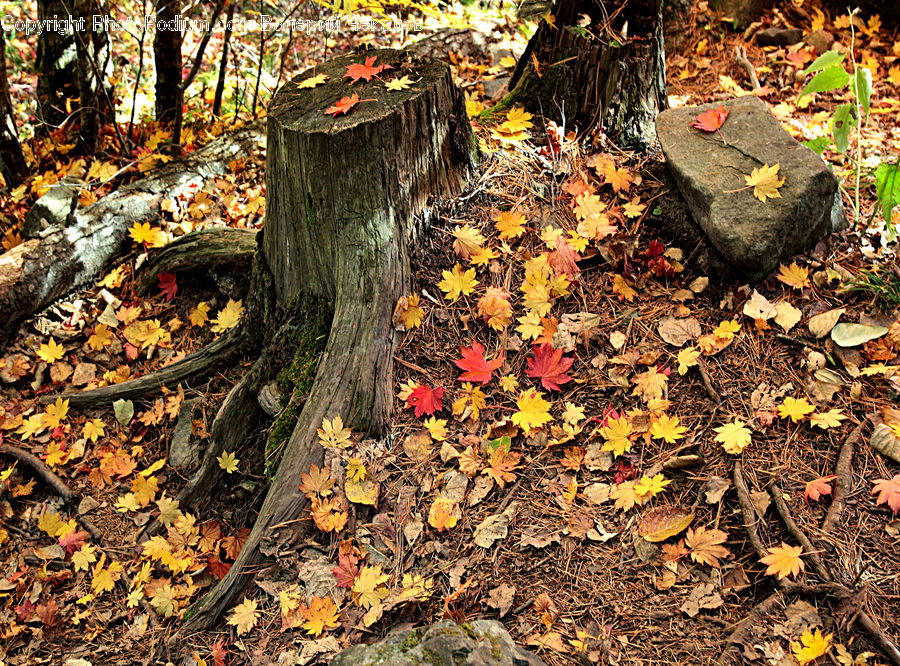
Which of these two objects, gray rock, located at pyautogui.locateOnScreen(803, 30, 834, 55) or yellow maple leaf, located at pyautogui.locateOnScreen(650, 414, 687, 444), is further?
gray rock, located at pyautogui.locateOnScreen(803, 30, 834, 55)

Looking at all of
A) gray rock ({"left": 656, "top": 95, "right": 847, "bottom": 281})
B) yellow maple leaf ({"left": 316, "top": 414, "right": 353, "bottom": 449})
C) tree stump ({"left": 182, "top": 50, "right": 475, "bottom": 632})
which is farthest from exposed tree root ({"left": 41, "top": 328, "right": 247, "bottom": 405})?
gray rock ({"left": 656, "top": 95, "right": 847, "bottom": 281})

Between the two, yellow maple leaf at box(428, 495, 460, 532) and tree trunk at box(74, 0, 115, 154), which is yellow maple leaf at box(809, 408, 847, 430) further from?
tree trunk at box(74, 0, 115, 154)

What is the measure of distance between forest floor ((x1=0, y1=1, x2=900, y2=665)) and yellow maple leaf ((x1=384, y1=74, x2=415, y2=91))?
594 millimetres

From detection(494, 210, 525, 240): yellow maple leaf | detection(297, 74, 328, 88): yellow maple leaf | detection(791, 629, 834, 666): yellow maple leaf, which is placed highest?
detection(297, 74, 328, 88): yellow maple leaf

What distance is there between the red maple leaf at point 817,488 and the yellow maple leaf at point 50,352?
386cm

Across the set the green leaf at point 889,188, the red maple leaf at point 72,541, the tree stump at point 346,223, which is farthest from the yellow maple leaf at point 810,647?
the red maple leaf at point 72,541

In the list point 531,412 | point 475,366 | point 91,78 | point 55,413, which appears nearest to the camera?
point 531,412

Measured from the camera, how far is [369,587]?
2451 mm

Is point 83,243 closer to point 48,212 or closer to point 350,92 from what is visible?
point 48,212

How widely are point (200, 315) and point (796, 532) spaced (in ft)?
10.5

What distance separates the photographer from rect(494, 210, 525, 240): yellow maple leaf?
10.3 ft

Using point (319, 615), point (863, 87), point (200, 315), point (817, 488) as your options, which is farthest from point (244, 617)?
point (863, 87)

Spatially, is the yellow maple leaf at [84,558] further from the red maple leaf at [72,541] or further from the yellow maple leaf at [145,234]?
the yellow maple leaf at [145,234]

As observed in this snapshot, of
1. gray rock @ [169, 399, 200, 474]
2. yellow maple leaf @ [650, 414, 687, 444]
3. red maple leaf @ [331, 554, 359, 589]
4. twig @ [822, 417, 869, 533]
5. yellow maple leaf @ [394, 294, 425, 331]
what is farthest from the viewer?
gray rock @ [169, 399, 200, 474]
